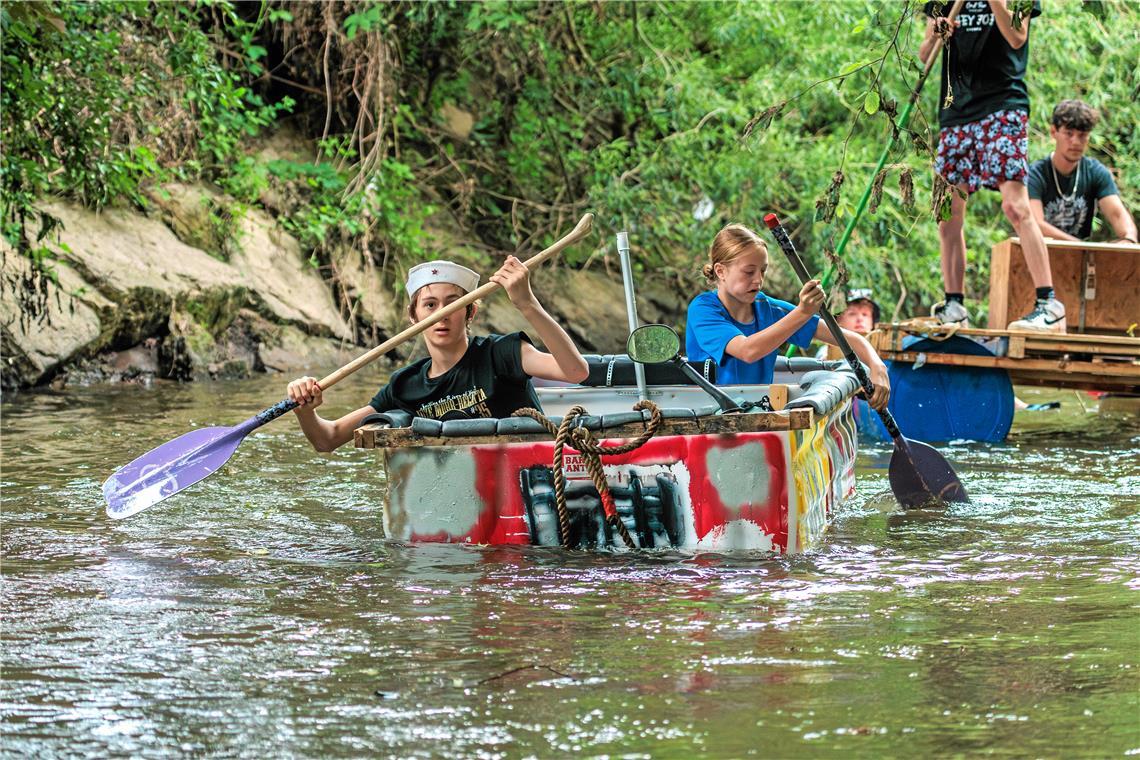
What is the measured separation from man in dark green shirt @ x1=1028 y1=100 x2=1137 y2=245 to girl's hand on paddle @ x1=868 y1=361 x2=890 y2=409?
10.3 feet

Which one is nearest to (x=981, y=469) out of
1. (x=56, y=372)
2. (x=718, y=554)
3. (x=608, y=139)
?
(x=718, y=554)

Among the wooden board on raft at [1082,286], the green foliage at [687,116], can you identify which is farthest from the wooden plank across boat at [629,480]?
the green foliage at [687,116]

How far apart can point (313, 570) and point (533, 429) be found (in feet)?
2.76

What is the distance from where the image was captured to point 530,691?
340 centimetres

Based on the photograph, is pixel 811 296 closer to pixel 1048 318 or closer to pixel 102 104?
pixel 1048 318

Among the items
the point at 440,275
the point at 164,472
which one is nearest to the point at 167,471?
the point at 164,472

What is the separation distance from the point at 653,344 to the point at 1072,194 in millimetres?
4980

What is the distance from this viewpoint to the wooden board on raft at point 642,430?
4660 mm

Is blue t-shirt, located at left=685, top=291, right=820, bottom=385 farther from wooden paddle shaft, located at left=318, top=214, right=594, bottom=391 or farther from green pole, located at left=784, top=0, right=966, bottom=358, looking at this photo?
wooden paddle shaft, located at left=318, top=214, right=594, bottom=391

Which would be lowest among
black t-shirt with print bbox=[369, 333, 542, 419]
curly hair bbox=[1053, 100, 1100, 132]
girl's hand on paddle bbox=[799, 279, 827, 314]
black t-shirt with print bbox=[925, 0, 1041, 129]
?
black t-shirt with print bbox=[369, 333, 542, 419]

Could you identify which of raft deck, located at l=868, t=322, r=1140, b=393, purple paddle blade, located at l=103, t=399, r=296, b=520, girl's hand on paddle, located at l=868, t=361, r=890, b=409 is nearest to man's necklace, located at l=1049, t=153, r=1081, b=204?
raft deck, located at l=868, t=322, r=1140, b=393

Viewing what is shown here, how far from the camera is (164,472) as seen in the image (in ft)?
18.7

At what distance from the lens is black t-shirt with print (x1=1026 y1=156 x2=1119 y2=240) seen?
9.04 meters

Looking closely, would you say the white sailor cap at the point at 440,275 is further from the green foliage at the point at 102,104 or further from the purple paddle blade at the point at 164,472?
the green foliage at the point at 102,104
